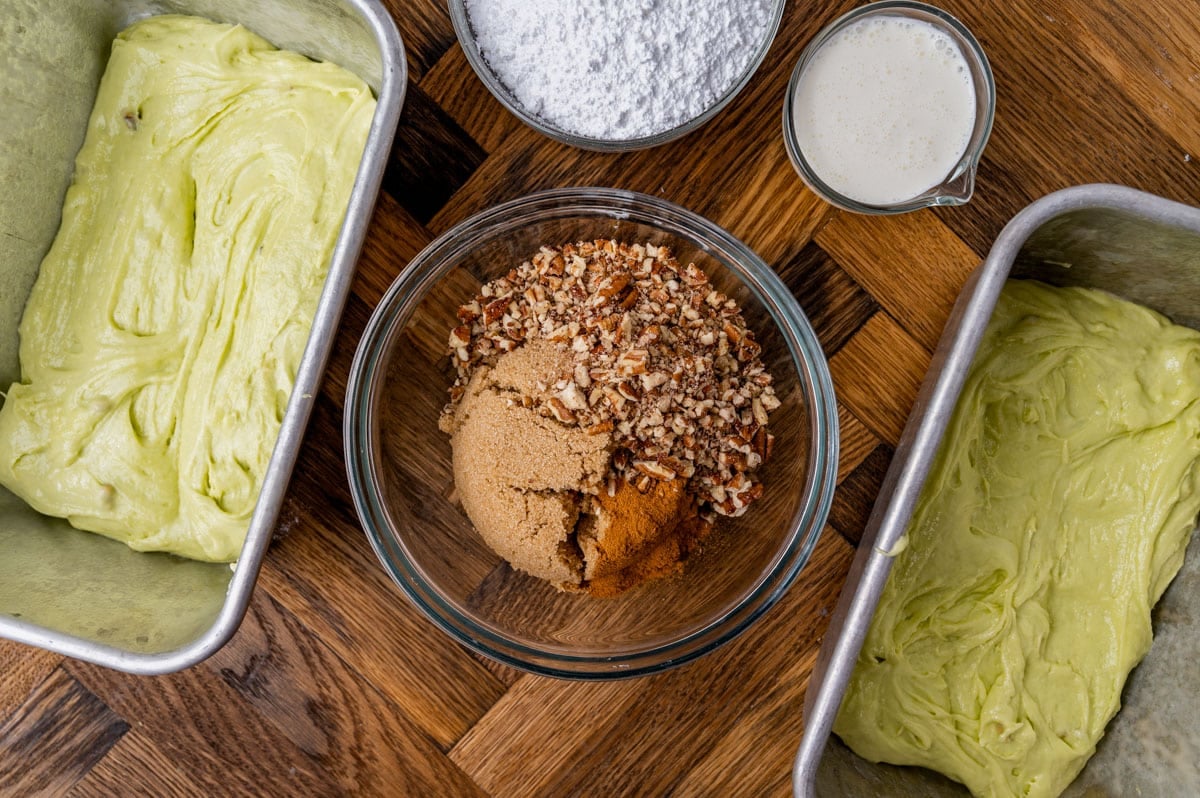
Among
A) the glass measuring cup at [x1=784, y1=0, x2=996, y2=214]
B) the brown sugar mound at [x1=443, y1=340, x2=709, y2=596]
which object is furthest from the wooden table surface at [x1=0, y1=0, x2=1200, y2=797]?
the brown sugar mound at [x1=443, y1=340, x2=709, y2=596]

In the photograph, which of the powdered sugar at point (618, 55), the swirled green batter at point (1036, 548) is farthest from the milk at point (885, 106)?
the swirled green batter at point (1036, 548)

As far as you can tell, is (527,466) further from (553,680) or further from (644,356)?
(553,680)

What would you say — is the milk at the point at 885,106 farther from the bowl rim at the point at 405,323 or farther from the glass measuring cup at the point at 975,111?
the bowl rim at the point at 405,323

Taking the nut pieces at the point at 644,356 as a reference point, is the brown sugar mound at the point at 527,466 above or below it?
below

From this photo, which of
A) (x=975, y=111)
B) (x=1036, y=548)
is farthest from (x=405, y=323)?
(x=1036, y=548)

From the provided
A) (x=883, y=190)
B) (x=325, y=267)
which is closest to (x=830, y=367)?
(x=883, y=190)

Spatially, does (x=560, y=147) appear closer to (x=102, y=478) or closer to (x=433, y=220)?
(x=433, y=220)
